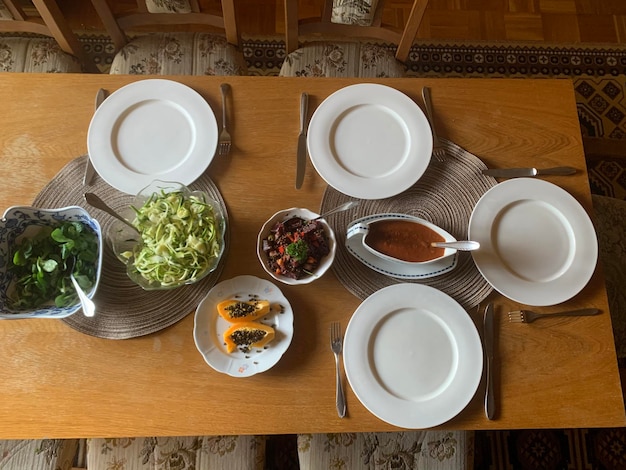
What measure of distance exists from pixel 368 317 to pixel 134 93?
2.31 ft

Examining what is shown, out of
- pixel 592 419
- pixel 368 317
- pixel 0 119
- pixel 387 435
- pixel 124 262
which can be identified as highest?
pixel 0 119

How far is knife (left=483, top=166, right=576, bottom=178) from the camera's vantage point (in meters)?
1.09

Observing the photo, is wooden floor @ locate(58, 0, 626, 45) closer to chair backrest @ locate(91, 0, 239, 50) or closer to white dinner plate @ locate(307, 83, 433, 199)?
chair backrest @ locate(91, 0, 239, 50)

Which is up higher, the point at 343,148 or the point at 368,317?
the point at 343,148

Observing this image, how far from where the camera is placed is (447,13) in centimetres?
224

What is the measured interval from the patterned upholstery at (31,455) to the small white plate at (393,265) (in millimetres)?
891

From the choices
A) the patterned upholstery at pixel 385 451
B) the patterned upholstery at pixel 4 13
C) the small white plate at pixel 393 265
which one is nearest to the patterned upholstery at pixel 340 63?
the small white plate at pixel 393 265

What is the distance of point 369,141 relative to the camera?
3.61 feet

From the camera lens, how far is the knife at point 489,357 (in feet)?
3.14

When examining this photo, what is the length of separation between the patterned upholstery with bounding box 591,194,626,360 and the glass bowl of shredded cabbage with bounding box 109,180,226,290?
1.06 metres

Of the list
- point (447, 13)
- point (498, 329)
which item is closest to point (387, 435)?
point (498, 329)

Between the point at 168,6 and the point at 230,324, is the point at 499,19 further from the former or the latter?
the point at 230,324

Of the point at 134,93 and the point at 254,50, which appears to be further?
the point at 254,50

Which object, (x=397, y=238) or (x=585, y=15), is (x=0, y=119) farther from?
(x=585, y=15)
